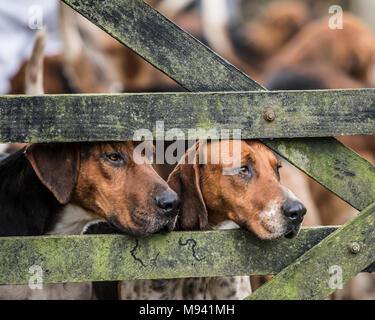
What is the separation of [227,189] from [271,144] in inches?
16.6

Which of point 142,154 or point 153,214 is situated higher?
point 142,154

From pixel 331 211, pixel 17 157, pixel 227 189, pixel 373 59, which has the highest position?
pixel 373 59

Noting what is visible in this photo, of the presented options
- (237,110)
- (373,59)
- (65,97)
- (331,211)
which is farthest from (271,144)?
(373,59)

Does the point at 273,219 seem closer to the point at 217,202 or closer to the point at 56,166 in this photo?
the point at 217,202

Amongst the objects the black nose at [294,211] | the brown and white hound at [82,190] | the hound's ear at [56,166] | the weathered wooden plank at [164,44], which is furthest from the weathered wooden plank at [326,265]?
the hound's ear at [56,166]

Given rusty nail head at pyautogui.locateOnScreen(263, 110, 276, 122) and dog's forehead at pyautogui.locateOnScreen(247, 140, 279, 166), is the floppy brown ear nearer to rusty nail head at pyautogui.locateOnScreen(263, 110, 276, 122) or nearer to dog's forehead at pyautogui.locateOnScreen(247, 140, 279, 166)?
dog's forehead at pyautogui.locateOnScreen(247, 140, 279, 166)

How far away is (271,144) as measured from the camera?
2.49 metres

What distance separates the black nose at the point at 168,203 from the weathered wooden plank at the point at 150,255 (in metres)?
0.10

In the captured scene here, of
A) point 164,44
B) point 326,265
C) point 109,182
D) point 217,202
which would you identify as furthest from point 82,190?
point 326,265

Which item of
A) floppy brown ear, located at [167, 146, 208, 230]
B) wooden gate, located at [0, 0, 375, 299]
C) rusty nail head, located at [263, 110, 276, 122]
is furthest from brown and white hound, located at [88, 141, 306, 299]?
rusty nail head, located at [263, 110, 276, 122]

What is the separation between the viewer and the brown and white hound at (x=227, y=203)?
2.62m

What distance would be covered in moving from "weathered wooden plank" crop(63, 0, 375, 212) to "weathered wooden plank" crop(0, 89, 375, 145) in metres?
0.07

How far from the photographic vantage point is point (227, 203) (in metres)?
2.85
